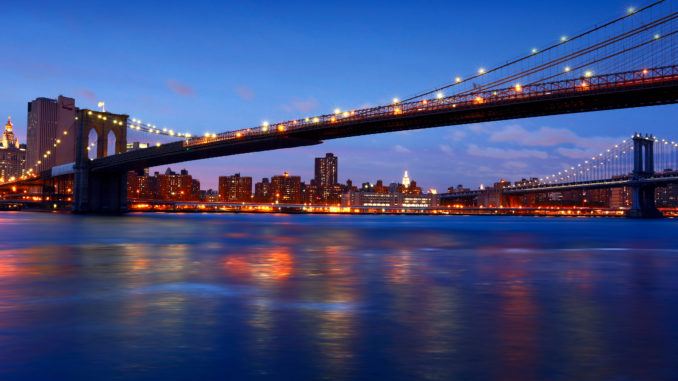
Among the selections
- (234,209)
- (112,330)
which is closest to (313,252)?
(112,330)

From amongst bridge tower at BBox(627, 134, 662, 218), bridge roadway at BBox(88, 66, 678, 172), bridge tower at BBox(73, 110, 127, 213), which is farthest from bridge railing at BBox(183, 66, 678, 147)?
bridge tower at BBox(627, 134, 662, 218)

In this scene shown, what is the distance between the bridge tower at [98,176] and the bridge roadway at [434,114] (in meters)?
1.96

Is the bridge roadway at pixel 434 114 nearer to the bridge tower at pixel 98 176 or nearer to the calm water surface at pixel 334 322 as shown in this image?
A: the bridge tower at pixel 98 176

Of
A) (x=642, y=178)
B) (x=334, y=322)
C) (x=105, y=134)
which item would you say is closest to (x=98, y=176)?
(x=105, y=134)

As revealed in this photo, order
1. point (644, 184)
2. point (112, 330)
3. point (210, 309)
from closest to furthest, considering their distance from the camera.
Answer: point (112, 330) < point (210, 309) < point (644, 184)

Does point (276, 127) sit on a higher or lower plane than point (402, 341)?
higher

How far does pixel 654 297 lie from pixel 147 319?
34.2 feet

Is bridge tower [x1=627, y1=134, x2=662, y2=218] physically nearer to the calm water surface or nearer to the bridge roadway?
the bridge roadway

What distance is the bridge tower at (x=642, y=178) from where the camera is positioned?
4525 inches

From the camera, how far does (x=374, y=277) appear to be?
15.4m

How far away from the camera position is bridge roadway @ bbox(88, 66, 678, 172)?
3828 cm

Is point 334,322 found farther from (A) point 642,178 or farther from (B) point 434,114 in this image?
(A) point 642,178

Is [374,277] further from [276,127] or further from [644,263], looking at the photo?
[276,127]

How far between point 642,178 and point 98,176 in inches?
3971
